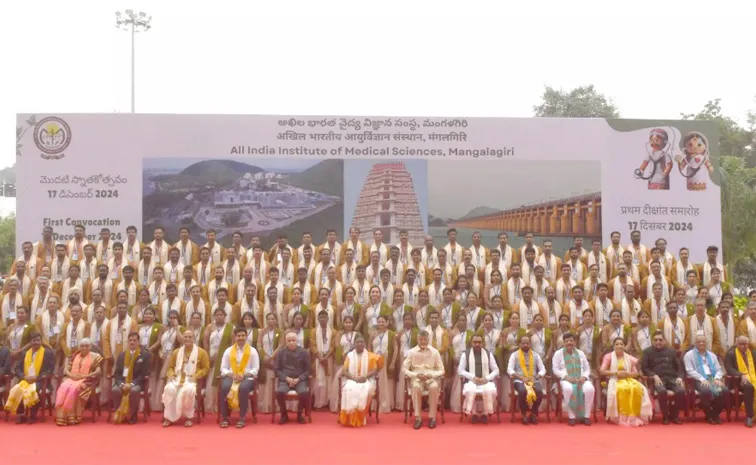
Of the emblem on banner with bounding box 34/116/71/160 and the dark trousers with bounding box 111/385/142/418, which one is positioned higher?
the emblem on banner with bounding box 34/116/71/160

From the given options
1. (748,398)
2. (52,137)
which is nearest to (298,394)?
(748,398)

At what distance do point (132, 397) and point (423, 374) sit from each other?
3.31 metres

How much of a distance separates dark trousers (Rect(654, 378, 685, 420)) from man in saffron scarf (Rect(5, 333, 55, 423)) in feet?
23.2

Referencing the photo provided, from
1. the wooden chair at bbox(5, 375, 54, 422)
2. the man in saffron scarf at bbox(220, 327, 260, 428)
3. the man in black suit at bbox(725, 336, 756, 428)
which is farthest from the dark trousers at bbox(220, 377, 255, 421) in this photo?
the man in black suit at bbox(725, 336, 756, 428)

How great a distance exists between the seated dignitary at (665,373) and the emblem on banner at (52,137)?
992 cm

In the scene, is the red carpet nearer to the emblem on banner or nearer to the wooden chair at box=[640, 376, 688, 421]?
the wooden chair at box=[640, 376, 688, 421]

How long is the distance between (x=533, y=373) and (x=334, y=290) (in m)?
3.00

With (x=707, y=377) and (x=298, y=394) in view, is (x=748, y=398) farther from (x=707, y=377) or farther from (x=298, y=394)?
(x=298, y=394)

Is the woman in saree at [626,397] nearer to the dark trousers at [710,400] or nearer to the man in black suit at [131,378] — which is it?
the dark trousers at [710,400]

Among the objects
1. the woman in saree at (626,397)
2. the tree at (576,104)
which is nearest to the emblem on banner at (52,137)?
the woman in saree at (626,397)

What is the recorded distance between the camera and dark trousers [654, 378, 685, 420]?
8.95 metres

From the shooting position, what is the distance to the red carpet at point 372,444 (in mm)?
7133

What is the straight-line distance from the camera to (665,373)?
30.2 feet

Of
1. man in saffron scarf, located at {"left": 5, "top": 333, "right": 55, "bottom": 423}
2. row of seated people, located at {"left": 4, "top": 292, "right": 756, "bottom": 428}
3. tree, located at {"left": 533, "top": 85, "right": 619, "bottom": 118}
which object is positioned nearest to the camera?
man in saffron scarf, located at {"left": 5, "top": 333, "right": 55, "bottom": 423}
